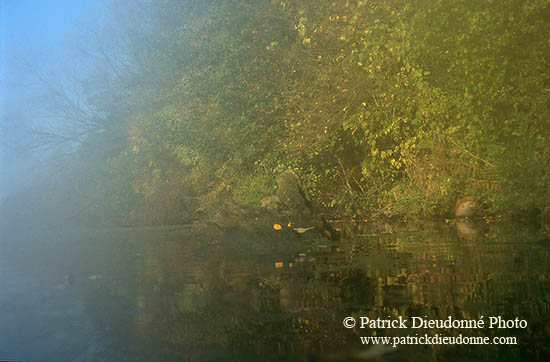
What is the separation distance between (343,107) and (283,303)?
11709mm

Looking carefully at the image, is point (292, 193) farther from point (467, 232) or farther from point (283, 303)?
point (283, 303)

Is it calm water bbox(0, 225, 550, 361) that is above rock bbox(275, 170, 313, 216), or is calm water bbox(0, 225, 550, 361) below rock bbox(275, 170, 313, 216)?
below

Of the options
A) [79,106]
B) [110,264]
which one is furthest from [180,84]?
[79,106]

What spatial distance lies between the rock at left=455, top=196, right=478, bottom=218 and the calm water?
5.71 meters

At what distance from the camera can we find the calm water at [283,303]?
3.30 meters

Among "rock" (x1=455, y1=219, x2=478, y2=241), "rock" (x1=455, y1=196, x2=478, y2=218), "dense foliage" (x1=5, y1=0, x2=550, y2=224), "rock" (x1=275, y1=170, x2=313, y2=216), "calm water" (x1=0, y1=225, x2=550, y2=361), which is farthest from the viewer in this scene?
"rock" (x1=275, y1=170, x2=313, y2=216)

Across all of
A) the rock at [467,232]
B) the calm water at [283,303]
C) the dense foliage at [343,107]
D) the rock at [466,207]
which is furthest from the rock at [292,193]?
the calm water at [283,303]

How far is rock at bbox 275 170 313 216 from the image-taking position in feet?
60.3

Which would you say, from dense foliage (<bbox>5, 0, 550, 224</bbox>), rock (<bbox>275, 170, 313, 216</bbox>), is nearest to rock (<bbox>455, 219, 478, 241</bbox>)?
dense foliage (<bbox>5, 0, 550, 224</bbox>)

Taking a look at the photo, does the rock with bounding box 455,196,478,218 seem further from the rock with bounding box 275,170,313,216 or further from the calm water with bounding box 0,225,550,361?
the calm water with bounding box 0,225,550,361

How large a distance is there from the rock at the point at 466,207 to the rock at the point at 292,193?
5179 millimetres

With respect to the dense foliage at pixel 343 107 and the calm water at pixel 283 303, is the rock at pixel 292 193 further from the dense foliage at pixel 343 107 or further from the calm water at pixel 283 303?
the calm water at pixel 283 303

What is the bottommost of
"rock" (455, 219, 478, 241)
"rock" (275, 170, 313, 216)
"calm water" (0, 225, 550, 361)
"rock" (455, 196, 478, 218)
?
"calm water" (0, 225, 550, 361)

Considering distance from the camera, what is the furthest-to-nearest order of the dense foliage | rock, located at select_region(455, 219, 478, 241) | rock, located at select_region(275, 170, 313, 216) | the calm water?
rock, located at select_region(275, 170, 313, 216) < the dense foliage < rock, located at select_region(455, 219, 478, 241) < the calm water
